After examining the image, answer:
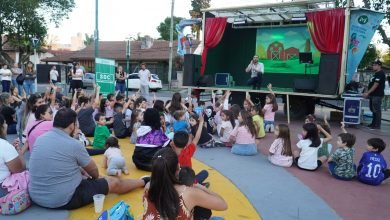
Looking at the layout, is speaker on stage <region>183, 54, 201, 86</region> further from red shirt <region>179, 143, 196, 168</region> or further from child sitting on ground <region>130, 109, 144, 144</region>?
red shirt <region>179, 143, 196, 168</region>

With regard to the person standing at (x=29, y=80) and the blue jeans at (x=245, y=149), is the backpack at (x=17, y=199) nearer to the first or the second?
the blue jeans at (x=245, y=149)

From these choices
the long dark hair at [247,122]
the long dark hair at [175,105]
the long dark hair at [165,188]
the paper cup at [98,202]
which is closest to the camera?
the long dark hair at [165,188]

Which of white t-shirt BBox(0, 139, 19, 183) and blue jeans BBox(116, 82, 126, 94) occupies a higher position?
blue jeans BBox(116, 82, 126, 94)

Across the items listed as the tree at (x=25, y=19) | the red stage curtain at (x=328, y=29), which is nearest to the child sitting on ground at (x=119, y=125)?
the red stage curtain at (x=328, y=29)

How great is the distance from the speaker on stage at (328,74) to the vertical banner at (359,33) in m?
0.69

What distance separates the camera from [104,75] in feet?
40.0

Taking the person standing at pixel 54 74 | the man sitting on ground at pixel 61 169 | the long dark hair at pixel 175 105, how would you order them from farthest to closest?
1. the person standing at pixel 54 74
2. the long dark hair at pixel 175 105
3. the man sitting on ground at pixel 61 169

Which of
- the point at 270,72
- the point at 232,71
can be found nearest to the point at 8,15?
the point at 232,71

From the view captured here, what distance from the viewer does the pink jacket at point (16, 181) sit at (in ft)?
12.7

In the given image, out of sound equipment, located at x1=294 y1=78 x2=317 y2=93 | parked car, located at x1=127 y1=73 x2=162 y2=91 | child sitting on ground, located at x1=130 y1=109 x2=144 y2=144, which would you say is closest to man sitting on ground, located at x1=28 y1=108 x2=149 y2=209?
child sitting on ground, located at x1=130 y1=109 x2=144 y2=144

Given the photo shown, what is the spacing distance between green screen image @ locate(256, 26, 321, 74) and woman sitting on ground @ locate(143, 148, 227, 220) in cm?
1269

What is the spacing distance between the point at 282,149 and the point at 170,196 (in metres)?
4.01

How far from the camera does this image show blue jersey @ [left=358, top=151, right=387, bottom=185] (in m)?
5.31

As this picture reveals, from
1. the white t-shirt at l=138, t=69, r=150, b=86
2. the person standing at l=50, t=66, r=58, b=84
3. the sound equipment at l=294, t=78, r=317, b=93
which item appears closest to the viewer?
the sound equipment at l=294, t=78, r=317, b=93
